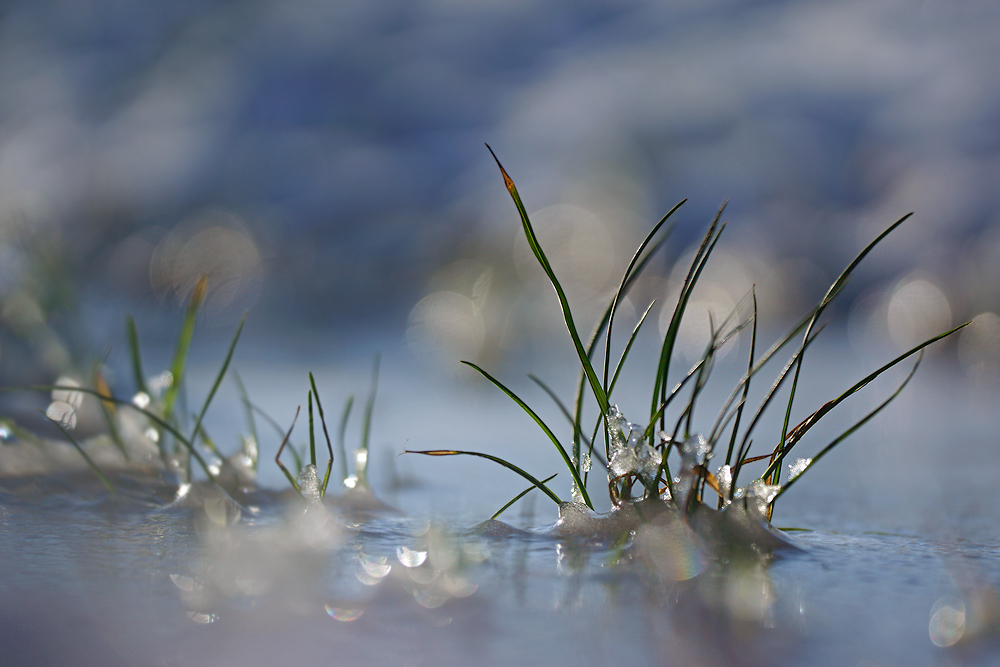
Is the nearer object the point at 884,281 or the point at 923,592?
the point at 923,592

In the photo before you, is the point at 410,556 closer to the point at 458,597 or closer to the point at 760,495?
the point at 458,597

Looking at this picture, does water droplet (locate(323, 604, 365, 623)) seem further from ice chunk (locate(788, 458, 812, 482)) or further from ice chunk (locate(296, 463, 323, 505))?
ice chunk (locate(788, 458, 812, 482))

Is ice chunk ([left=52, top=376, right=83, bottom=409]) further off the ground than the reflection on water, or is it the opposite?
ice chunk ([left=52, top=376, right=83, bottom=409])

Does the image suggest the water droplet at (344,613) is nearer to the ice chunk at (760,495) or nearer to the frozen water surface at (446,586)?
the frozen water surface at (446,586)

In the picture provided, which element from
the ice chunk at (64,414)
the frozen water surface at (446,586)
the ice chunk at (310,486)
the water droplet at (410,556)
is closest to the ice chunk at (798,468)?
the frozen water surface at (446,586)

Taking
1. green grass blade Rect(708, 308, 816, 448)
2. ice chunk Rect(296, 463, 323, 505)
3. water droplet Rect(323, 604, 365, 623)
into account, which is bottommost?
water droplet Rect(323, 604, 365, 623)

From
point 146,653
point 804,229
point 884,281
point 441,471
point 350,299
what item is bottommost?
point 146,653

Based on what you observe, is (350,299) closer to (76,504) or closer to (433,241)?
(433,241)

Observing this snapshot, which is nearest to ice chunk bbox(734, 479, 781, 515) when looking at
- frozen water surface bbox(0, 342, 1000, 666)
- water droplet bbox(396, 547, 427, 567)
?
frozen water surface bbox(0, 342, 1000, 666)

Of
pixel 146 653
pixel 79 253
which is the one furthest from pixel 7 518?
pixel 79 253
